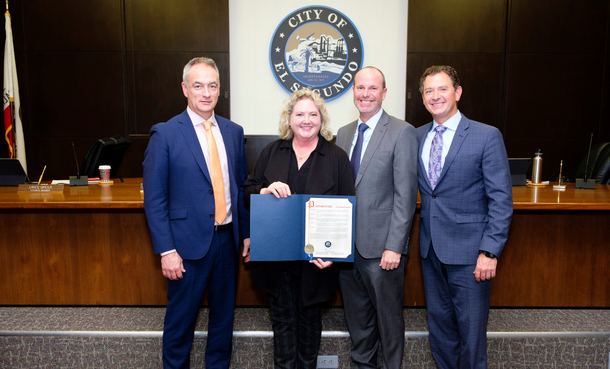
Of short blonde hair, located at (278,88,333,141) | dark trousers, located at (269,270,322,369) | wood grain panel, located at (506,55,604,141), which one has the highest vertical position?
wood grain panel, located at (506,55,604,141)

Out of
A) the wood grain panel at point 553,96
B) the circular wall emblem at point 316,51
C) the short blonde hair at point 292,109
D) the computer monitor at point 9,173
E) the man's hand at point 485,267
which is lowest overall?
the man's hand at point 485,267

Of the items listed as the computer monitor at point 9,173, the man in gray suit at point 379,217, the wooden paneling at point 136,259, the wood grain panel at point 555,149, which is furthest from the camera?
the wood grain panel at point 555,149

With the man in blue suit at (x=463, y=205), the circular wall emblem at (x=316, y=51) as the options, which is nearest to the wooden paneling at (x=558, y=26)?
the circular wall emblem at (x=316, y=51)

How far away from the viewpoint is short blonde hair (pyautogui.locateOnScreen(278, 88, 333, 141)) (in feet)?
5.40

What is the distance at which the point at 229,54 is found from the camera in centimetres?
447

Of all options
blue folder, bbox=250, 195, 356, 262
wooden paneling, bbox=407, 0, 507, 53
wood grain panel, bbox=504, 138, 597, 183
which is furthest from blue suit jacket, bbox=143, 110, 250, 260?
wood grain panel, bbox=504, 138, 597, 183

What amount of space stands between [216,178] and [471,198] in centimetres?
112

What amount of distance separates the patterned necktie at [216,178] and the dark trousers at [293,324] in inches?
15.5

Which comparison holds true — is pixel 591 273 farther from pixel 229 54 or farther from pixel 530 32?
pixel 229 54

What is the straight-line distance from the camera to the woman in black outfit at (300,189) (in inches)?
64.1

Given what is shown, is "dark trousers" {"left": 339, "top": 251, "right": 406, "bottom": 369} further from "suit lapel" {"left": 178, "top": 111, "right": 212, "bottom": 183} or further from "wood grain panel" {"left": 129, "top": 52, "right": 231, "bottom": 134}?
"wood grain panel" {"left": 129, "top": 52, "right": 231, "bottom": 134}

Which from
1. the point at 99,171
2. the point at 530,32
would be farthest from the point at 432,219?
the point at 530,32

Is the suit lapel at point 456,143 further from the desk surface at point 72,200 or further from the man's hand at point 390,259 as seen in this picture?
the desk surface at point 72,200

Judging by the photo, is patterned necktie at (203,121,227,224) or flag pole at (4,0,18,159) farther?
flag pole at (4,0,18,159)
